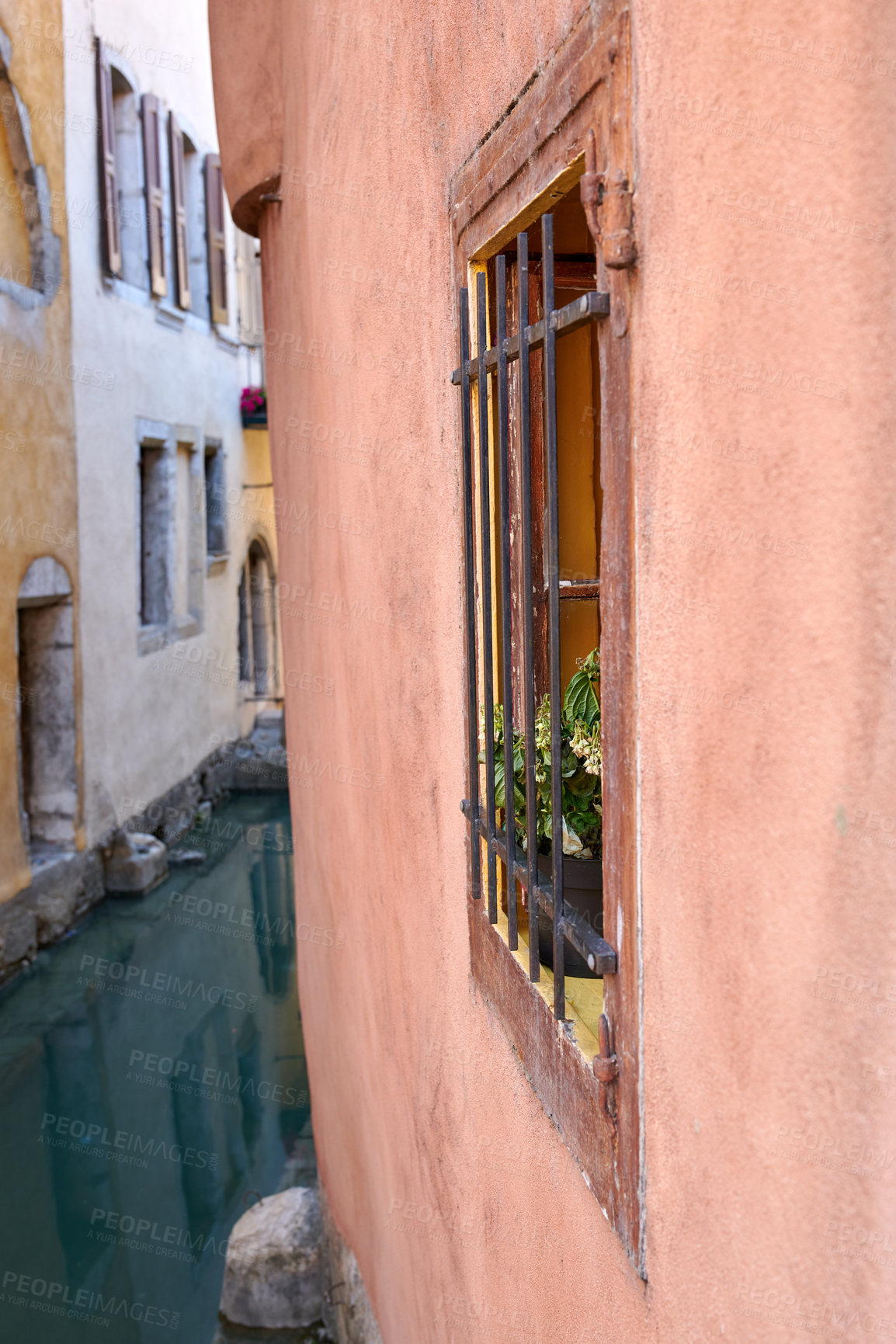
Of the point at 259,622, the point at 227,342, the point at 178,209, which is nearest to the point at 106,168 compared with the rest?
the point at 178,209

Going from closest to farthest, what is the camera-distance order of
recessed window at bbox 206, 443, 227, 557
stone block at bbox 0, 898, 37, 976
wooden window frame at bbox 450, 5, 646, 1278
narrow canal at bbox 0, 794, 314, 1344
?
wooden window frame at bbox 450, 5, 646, 1278 → narrow canal at bbox 0, 794, 314, 1344 → stone block at bbox 0, 898, 37, 976 → recessed window at bbox 206, 443, 227, 557

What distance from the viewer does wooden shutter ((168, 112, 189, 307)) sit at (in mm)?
12203

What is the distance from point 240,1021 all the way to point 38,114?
675 centimetres

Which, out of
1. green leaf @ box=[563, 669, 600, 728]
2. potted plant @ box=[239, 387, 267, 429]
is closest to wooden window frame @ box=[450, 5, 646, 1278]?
green leaf @ box=[563, 669, 600, 728]

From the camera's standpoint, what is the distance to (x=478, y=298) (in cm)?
213

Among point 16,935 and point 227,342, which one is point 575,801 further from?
point 227,342

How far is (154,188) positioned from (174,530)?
3.22 metres

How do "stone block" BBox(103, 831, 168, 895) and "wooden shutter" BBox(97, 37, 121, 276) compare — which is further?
"wooden shutter" BBox(97, 37, 121, 276)

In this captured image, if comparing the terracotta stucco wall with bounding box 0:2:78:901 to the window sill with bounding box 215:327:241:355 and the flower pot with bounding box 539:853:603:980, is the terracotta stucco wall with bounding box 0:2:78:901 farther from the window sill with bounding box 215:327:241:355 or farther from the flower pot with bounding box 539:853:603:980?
the flower pot with bounding box 539:853:603:980

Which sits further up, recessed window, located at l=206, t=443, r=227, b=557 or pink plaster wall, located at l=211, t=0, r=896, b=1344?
recessed window, located at l=206, t=443, r=227, b=557

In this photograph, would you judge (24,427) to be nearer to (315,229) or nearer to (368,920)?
(315,229)

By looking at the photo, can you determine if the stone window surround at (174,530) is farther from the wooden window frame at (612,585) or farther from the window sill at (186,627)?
the wooden window frame at (612,585)

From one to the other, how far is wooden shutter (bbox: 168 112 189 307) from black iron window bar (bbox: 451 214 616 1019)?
1113cm

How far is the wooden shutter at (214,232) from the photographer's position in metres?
13.7
